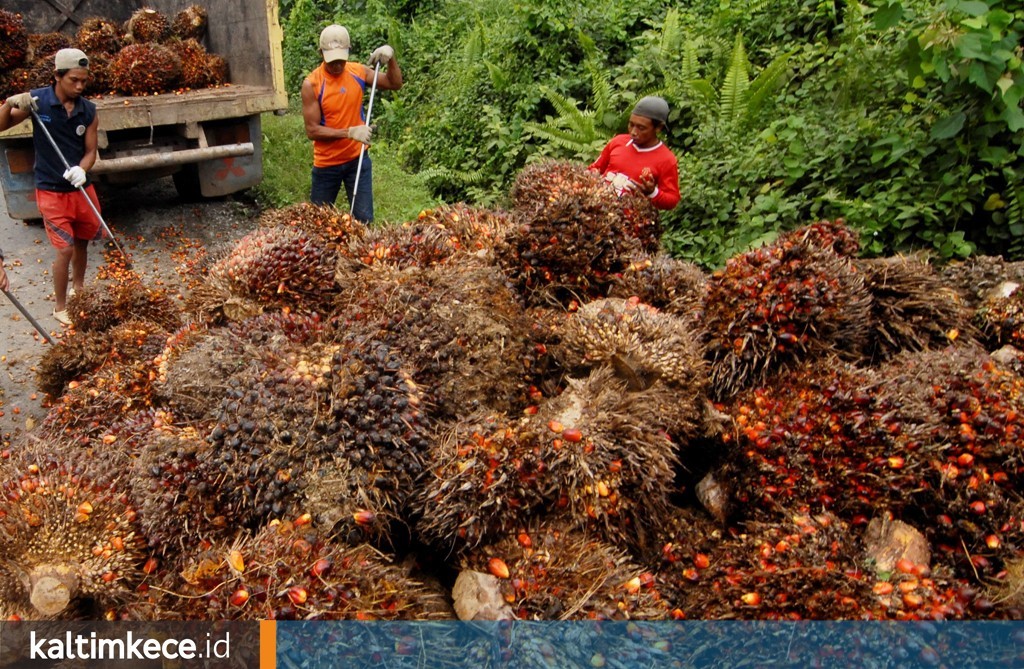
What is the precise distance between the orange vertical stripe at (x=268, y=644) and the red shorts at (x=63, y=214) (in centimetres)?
490

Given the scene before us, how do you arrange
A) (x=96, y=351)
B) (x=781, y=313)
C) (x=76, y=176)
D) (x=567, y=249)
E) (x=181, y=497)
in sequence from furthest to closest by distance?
(x=76, y=176)
(x=96, y=351)
(x=567, y=249)
(x=781, y=313)
(x=181, y=497)

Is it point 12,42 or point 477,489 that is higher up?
point 12,42

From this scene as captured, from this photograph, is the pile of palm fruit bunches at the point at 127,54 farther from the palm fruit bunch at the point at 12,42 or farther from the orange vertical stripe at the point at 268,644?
the orange vertical stripe at the point at 268,644

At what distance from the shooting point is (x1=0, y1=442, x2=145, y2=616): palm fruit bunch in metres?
2.04

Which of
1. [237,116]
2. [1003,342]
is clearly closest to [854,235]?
[1003,342]

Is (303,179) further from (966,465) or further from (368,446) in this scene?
(966,465)

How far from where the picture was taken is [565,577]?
2064 mm

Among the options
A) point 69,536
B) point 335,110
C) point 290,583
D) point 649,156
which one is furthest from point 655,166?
point 69,536

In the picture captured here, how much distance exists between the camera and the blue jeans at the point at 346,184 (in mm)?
6355

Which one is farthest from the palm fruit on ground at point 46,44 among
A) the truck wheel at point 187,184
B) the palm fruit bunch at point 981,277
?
the palm fruit bunch at point 981,277

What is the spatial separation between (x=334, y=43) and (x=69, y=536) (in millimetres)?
4859

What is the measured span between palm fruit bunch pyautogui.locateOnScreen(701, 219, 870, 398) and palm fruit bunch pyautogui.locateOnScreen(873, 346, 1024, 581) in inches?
14.0

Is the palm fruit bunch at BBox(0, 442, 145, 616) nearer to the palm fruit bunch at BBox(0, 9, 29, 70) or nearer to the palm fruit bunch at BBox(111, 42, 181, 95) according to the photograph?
the palm fruit bunch at BBox(111, 42, 181, 95)

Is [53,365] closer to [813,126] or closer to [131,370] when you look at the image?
[131,370]
